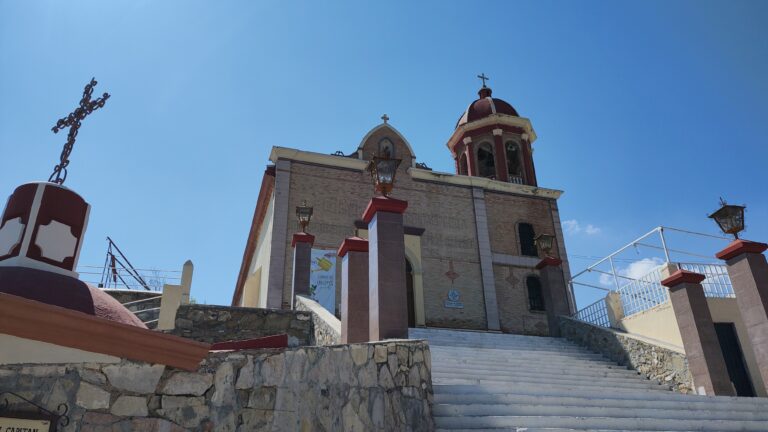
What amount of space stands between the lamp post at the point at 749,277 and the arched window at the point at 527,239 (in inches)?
381

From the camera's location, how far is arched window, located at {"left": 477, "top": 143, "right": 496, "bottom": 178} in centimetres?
2119

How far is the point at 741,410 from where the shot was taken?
728cm

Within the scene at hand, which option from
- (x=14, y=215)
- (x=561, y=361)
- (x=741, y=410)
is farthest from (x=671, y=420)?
(x=14, y=215)

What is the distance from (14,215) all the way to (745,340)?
1147 cm

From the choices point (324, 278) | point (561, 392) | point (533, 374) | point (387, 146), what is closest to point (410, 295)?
point (324, 278)

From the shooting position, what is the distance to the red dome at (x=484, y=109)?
21.4m

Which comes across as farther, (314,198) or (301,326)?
(314,198)

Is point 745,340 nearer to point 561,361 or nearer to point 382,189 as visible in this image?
point 561,361

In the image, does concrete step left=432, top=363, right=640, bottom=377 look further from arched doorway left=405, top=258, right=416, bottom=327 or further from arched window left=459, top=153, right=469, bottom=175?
arched window left=459, top=153, right=469, bottom=175

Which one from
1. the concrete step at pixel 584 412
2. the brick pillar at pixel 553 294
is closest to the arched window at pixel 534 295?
the brick pillar at pixel 553 294

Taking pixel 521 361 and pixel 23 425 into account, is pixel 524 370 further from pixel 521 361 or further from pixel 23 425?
pixel 23 425

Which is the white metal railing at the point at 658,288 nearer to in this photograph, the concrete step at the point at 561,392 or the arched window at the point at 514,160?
the concrete step at the point at 561,392

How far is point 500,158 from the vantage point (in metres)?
20.5

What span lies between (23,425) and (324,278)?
12.4 m
